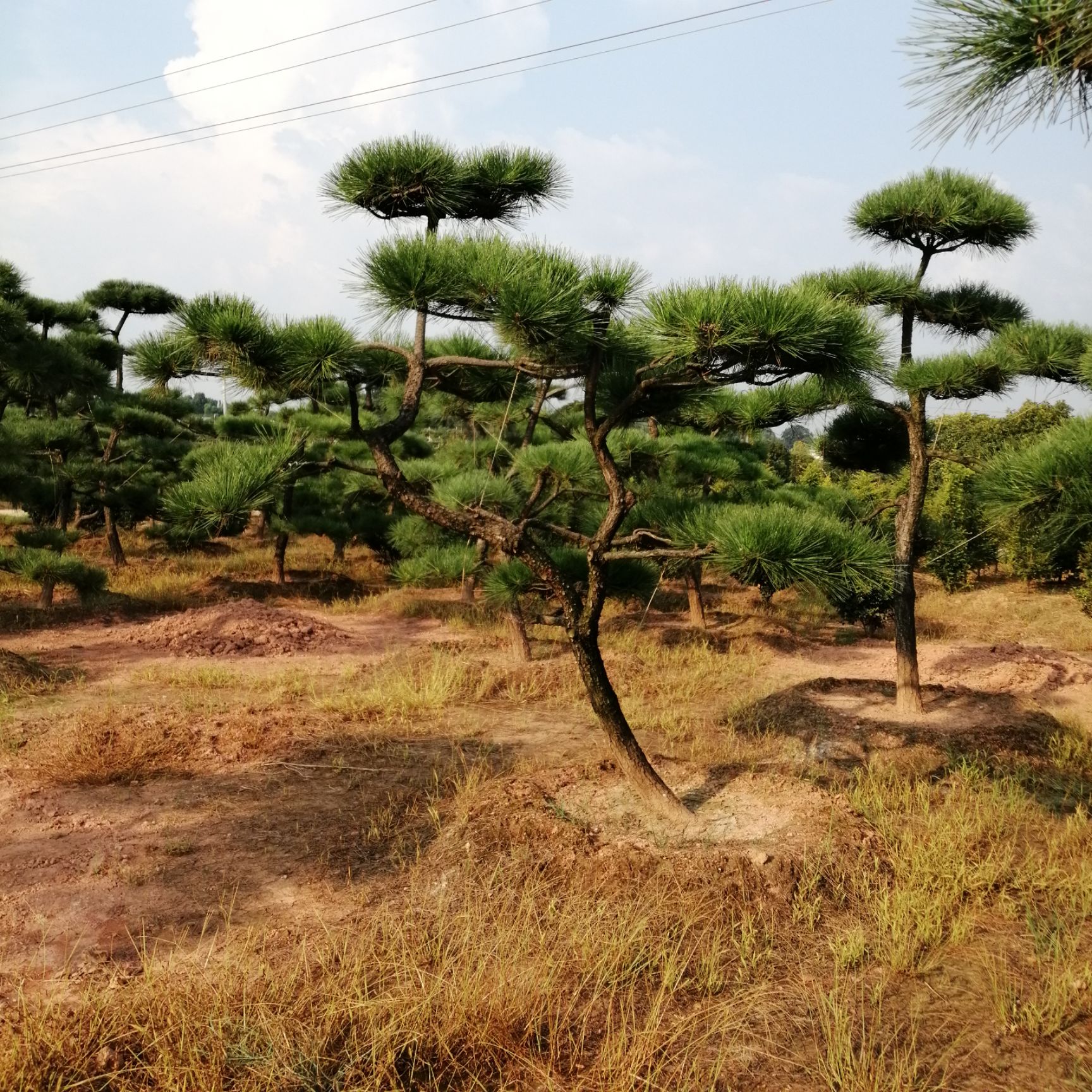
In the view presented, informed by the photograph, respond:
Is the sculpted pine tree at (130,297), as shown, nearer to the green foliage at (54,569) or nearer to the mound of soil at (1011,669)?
the green foliage at (54,569)

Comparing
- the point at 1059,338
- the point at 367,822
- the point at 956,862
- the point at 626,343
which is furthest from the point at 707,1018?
the point at 1059,338

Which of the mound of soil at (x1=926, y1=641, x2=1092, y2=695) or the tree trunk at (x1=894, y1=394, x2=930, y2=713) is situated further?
the mound of soil at (x1=926, y1=641, x2=1092, y2=695)

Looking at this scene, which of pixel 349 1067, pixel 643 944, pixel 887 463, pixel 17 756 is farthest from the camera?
pixel 887 463

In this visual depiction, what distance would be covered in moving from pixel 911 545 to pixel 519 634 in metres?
3.39

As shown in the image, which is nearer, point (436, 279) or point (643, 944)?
point (643, 944)

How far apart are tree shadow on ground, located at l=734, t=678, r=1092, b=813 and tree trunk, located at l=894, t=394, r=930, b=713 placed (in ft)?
0.84

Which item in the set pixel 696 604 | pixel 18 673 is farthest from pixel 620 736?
pixel 696 604

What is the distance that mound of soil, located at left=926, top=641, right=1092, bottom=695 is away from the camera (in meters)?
7.21

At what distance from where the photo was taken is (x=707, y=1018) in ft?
8.09

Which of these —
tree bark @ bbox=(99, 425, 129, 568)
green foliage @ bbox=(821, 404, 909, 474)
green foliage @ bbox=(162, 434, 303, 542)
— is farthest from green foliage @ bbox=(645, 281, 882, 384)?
tree bark @ bbox=(99, 425, 129, 568)

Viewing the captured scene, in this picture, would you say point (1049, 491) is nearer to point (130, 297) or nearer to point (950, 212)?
point (950, 212)

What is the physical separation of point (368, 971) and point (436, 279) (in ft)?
7.92

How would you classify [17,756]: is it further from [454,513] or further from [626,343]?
[626,343]

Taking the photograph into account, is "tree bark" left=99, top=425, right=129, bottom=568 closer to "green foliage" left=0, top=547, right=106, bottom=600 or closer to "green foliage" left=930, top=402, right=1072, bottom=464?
"green foliage" left=0, top=547, right=106, bottom=600
